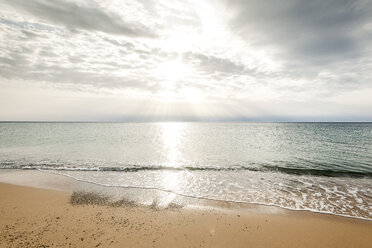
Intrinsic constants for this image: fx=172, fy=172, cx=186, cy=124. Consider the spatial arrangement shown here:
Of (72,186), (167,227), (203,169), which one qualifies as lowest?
(203,169)

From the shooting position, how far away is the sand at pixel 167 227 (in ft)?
23.6

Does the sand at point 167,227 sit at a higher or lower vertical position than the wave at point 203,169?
higher

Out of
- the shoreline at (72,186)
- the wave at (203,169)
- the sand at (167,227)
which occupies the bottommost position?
the wave at (203,169)

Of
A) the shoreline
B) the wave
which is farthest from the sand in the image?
the wave

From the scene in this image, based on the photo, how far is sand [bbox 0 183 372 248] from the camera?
23.6ft

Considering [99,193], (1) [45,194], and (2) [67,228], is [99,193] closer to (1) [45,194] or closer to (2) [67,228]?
(1) [45,194]

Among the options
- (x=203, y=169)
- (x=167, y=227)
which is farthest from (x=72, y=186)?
(x=203, y=169)

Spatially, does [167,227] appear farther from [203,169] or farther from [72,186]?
[203,169]

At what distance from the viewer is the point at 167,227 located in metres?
8.25

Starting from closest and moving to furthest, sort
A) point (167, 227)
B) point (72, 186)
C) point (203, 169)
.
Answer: point (167, 227) < point (72, 186) < point (203, 169)

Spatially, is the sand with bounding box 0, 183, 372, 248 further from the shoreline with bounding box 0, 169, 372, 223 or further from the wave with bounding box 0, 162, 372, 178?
the wave with bounding box 0, 162, 372, 178

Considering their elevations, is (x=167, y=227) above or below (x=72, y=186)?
above

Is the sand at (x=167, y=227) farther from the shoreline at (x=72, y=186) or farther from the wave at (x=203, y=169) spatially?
the wave at (x=203, y=169)

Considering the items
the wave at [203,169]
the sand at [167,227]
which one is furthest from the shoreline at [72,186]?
the wave at [203,169]
